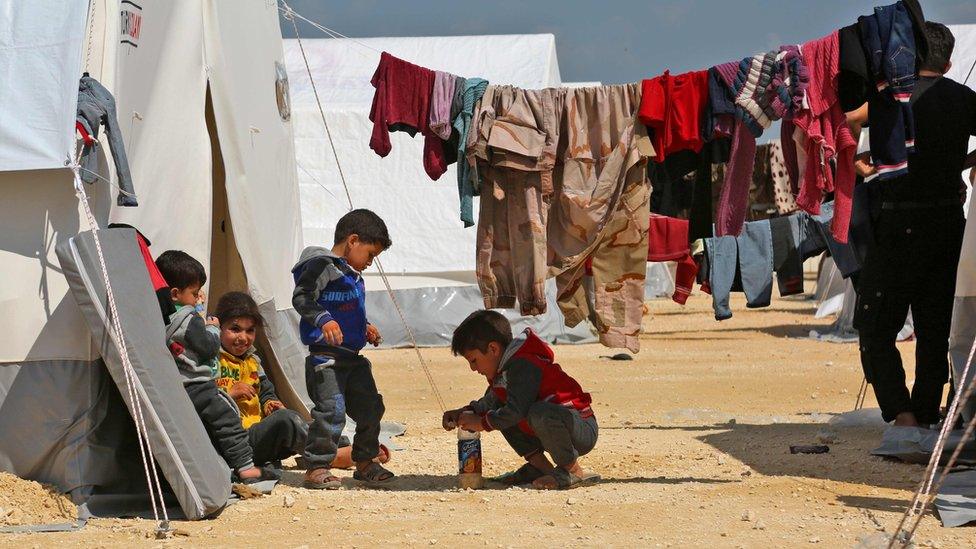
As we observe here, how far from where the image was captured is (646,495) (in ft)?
17.3

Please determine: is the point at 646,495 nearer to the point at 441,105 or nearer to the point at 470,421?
the point at 470,421

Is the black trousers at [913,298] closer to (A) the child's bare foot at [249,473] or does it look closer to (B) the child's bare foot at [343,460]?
(B) the child's bare foot at [343,460]

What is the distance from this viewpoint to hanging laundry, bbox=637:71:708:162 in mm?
5719

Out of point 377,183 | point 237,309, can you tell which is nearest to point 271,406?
point 237,309

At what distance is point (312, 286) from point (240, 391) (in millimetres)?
689

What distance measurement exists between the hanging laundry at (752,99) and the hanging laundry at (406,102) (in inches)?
54.5

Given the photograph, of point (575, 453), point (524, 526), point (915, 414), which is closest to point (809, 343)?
point (915, 414)

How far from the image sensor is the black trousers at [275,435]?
5.74 metres

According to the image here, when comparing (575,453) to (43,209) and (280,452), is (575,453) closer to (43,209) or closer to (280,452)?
(280,452)

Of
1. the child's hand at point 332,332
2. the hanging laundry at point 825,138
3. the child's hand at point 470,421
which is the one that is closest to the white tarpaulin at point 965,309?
the hanging laundry at point 825,138

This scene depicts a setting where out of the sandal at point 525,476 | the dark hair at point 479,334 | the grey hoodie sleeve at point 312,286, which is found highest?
the grey hoodie sleeve at point 312,286

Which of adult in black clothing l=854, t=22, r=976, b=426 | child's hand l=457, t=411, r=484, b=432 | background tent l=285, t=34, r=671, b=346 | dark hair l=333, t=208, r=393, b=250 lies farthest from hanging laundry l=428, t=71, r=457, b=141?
background tent l=285, t=34, r=671, b=346

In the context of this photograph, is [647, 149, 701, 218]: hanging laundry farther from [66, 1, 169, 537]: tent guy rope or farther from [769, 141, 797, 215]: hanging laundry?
[769, 141, 797, 215]: hanging laundry

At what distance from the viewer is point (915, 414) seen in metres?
6.11
